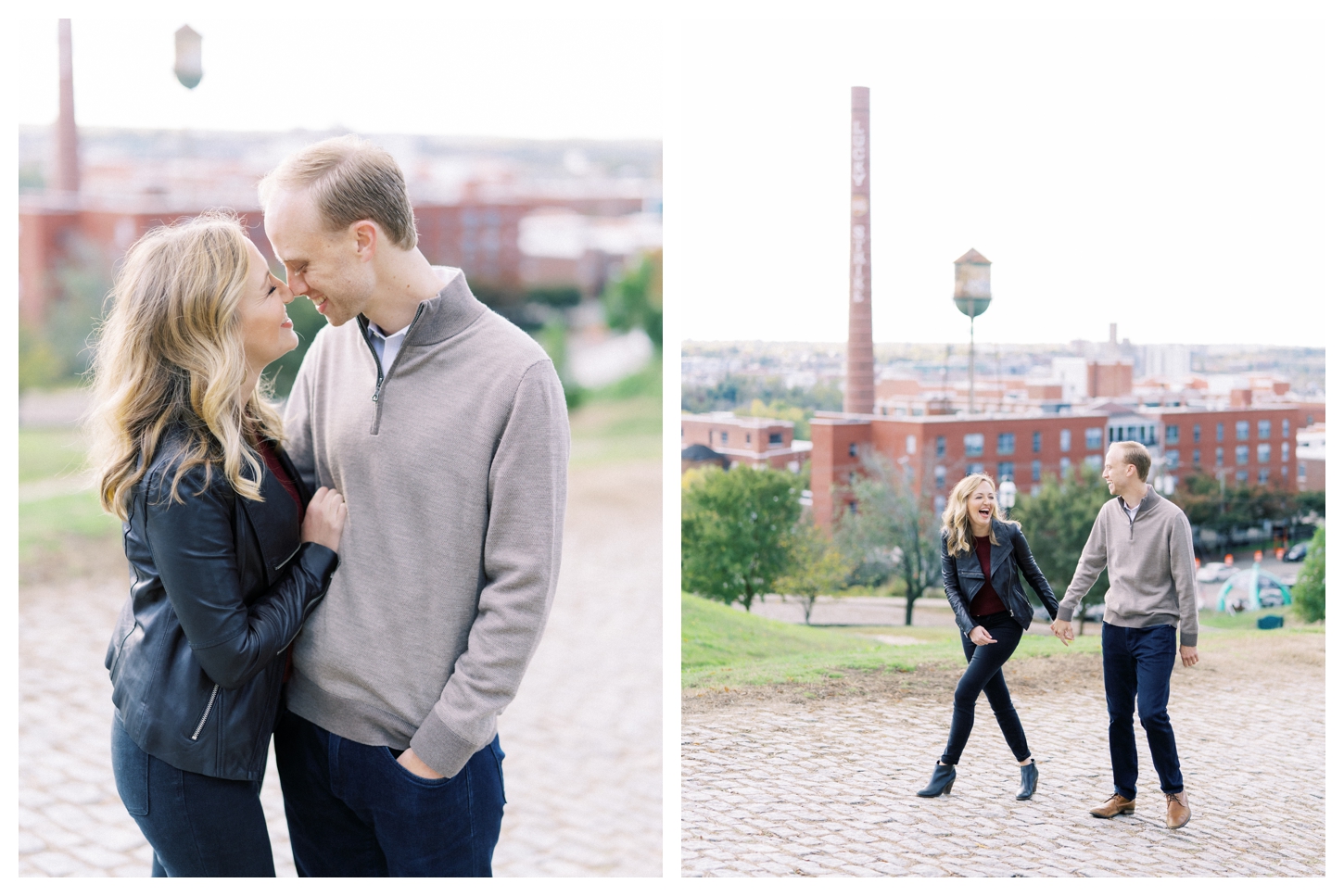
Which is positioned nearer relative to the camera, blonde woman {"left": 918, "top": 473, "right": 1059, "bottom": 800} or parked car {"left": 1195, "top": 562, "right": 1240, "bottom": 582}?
blonde woman {"left": 918, "top": 473, "right": 1059, "bottom": 800}

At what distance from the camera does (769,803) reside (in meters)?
3.15

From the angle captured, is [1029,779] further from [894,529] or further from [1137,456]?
[1137,456]

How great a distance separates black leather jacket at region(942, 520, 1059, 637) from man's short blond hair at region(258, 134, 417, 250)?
1915 millimetres

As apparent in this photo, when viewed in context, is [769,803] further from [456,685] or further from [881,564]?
[456,685]

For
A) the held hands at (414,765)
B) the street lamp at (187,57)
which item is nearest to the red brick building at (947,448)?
the held hands at (414,765)

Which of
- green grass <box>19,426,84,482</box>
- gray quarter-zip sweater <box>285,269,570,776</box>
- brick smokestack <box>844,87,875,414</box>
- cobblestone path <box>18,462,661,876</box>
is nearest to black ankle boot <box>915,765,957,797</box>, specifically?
brick smokestack <box>844,87,875,414</box>

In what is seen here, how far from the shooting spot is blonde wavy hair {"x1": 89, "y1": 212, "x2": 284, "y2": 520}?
187cm

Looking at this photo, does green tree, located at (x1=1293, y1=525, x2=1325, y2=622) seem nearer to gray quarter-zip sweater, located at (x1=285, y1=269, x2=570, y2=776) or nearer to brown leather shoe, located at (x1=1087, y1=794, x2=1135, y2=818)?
brown leather shoe, located at (x1=1087, y1=794, x2=1135, y2=818)

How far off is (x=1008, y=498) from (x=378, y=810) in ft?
6.68

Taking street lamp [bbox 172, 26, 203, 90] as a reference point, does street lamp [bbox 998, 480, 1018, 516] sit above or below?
below

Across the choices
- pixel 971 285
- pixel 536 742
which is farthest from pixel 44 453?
pixel 971 285

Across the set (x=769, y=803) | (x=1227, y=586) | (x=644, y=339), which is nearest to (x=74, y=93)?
(x=644, y=339)

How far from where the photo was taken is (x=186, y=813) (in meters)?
1.94

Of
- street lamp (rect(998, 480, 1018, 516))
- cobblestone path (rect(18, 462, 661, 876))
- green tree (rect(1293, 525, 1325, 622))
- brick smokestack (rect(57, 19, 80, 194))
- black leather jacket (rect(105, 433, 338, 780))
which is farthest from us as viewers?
brick smokestack (rect(57, 19, 80, 194))
